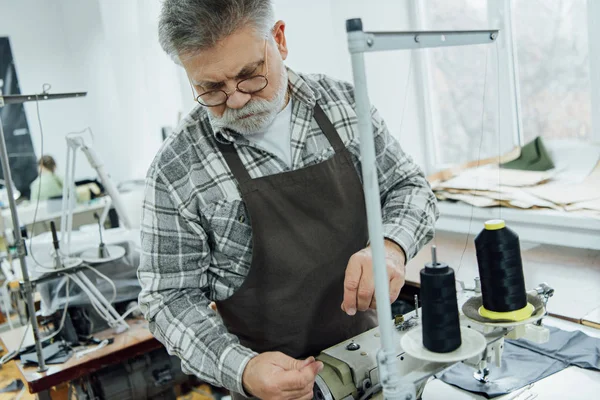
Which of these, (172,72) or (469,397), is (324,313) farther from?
(172,72)

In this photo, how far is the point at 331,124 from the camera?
1.33 m

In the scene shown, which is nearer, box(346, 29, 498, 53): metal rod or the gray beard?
box(346, 29, 498, 53): metal rod

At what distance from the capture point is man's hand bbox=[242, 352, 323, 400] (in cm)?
99

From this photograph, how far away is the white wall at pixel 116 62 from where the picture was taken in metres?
3.09

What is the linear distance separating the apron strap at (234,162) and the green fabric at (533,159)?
5.57 ft

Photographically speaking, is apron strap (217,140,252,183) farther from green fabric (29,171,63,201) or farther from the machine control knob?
green fabric (29,171,63,201)

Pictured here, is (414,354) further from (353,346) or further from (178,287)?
(178,287)

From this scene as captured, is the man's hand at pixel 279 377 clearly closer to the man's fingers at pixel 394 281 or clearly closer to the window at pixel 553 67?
the man's fingers at pixel 394 281

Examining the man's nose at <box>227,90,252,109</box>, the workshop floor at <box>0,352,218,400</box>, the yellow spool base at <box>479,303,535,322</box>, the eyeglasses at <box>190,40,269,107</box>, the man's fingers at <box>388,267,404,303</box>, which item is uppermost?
the eyeglasses at <box>190,40,269,107</box>

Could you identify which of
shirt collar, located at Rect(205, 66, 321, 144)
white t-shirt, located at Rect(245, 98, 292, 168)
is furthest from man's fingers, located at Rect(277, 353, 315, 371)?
shirt collar, located at Rect(205, 66, 321, 144)

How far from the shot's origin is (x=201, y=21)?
3.52 feet

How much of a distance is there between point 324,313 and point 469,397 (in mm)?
356

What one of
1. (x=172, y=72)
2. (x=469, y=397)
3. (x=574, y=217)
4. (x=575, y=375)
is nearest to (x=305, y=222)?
(x=469, y=397)

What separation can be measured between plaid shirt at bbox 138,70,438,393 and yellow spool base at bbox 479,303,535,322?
247 mm
